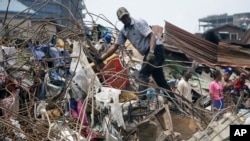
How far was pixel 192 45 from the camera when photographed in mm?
13430

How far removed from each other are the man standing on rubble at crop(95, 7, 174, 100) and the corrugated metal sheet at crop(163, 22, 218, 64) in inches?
251

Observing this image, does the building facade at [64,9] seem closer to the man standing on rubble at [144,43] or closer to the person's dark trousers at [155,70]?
the man standing on rubble at [144,43]

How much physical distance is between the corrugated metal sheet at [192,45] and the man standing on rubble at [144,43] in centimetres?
639

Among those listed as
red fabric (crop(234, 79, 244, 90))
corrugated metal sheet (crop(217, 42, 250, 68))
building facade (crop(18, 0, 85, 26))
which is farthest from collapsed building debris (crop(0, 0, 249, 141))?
corrugated metal sheet (crop(217, 42, 250, 68))

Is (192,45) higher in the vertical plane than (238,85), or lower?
higher

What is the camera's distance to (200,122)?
5855mm

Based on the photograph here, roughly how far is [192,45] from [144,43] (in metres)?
6.71

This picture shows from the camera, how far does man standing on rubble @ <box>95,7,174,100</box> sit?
6750 millimetres

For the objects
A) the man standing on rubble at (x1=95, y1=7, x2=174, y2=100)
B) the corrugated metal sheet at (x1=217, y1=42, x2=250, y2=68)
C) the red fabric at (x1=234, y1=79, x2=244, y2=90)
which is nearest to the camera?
the man standing on rubble at (x1=95, y1=7, x2=174, y2=100)

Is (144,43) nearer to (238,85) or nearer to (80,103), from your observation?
(80,103)

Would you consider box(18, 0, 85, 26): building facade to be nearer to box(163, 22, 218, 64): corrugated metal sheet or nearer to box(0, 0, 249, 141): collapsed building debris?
box(0, 0, 249, 141): collapsed building debris

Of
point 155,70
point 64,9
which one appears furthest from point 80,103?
point 64,9

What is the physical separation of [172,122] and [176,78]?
18.4 ft

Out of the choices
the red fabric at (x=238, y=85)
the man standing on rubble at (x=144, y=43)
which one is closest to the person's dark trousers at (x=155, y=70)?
the man standing on rubble at (x=144, y=43)
